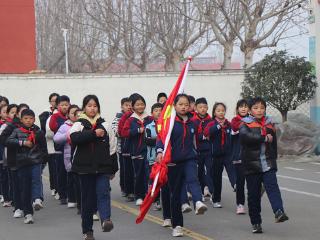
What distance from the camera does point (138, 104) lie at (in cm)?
1188

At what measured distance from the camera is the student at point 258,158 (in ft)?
29.7

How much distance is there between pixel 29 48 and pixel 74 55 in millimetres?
9827

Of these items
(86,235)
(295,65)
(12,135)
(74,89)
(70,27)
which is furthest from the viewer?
(70,27)

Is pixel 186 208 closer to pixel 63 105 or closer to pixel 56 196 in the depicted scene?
pixel 63 105

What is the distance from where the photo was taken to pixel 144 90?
84.0 ft

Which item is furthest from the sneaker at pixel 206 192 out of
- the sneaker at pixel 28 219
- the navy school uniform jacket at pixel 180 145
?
the navy school uniform jacket at pixel 180 145

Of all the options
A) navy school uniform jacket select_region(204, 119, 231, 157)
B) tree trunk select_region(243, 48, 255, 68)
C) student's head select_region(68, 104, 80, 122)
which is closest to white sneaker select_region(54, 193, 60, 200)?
student's head select_region(68, 104, 80, 122)

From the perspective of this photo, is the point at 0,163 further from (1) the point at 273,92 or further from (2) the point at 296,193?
(1) the point at 273,92

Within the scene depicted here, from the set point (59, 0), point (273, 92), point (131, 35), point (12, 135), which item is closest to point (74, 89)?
point (273, 92)

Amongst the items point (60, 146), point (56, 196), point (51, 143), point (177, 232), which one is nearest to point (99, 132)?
point (177, 232)

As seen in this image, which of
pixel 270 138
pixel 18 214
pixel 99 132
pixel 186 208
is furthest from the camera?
pixel 18 214

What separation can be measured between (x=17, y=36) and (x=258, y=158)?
94.7ft

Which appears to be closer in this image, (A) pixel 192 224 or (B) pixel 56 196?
(A) pixel 192 224

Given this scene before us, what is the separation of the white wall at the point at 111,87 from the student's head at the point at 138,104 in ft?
43.6
